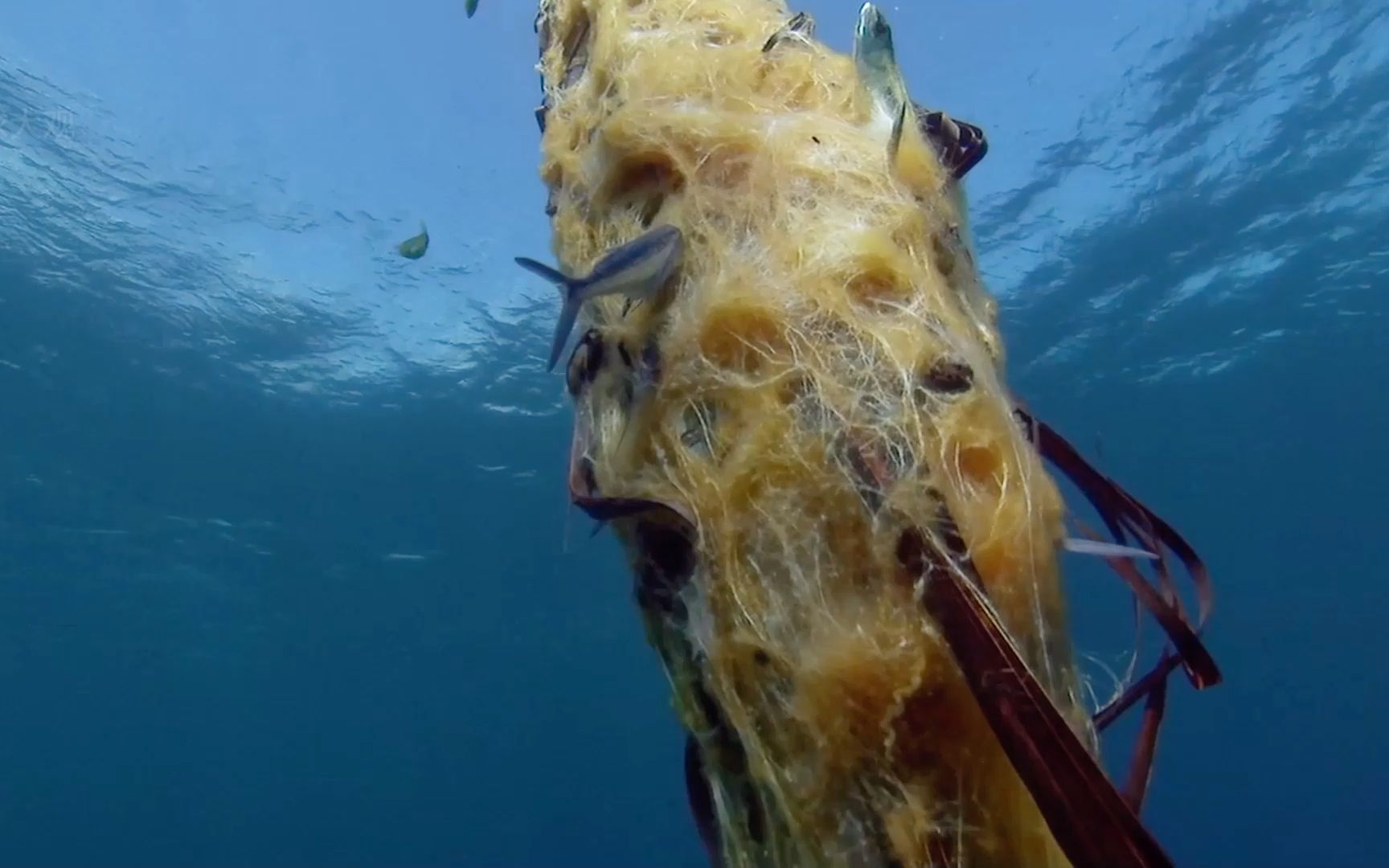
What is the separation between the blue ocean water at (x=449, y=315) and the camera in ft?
54.7

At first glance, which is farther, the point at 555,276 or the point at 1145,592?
the point at 555,276

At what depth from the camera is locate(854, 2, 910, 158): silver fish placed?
2354 millimetres

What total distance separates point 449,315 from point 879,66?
20.3m

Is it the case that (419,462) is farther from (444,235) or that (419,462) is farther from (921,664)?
(921,664)

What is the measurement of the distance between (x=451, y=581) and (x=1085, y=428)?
75.6ft

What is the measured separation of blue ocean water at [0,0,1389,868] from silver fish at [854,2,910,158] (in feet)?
15.6

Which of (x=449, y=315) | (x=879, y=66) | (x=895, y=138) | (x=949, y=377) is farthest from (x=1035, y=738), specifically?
(x=449, y=315)

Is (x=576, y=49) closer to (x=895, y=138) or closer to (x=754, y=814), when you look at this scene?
(x=895, y=138)

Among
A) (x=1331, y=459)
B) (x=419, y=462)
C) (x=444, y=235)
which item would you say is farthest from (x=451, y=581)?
(x=1331, y=459)

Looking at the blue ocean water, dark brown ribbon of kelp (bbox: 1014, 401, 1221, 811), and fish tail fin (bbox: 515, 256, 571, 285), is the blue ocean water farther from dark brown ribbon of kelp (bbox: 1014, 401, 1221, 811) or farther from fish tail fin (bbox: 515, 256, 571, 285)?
dark brown ribbon of kelp (bbox: 1014, 401, 1221, 811)

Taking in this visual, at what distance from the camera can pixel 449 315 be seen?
71.2 ft

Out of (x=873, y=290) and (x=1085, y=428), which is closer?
(x=873, y=290)

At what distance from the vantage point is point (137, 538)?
1125 inches

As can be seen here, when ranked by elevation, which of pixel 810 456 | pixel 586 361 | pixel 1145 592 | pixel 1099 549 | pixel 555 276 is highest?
pixel 555 276
